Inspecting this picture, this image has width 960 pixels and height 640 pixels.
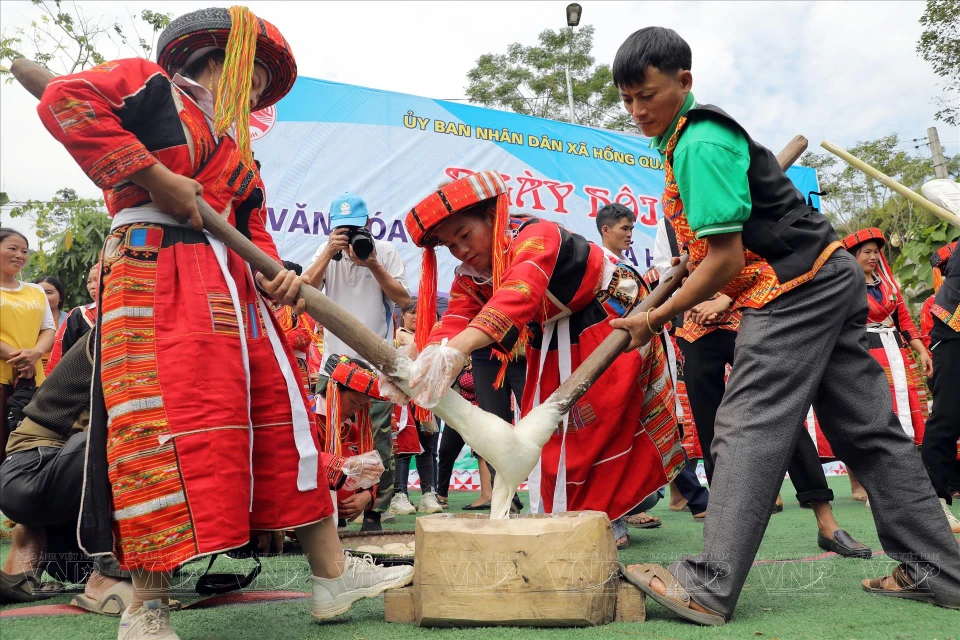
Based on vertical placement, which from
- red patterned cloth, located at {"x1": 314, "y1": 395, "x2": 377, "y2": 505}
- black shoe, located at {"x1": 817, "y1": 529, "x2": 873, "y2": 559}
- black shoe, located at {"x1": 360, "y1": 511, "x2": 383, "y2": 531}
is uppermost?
red patterned cloth, located at {"x1": 314, "y1": 395, "x2": 377, "y2": 505}

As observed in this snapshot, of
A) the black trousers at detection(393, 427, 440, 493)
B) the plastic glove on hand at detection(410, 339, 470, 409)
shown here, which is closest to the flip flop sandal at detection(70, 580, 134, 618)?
the plastic glove on hand at detection(410, 339, 470, 409)

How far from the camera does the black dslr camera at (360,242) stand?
12.8ft

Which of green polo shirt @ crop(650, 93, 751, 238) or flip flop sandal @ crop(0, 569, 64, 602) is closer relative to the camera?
green polo shirt @ crop(650, 93, 751, 238)

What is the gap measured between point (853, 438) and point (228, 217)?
6.08ft

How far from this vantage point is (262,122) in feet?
17.3

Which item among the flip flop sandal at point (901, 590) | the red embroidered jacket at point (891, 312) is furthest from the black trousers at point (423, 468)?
the flip flop sandal at point (901, 590)

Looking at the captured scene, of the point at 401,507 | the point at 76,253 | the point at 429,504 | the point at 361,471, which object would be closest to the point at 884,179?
the point at 361,471

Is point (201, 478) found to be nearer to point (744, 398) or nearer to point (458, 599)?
point (458, 599)

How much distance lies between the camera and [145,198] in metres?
1.89

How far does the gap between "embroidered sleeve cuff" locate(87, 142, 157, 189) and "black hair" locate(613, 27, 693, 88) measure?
4.13 ft

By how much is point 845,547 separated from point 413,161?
4.24 m

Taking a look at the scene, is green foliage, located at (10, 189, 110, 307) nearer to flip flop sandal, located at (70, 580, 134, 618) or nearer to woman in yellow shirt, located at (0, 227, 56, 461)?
woman in yellow shirt, located at (0, 227, 56, 461)

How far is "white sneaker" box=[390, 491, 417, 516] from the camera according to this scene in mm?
4910

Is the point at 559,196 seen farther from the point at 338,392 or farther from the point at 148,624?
the point at 148,624
